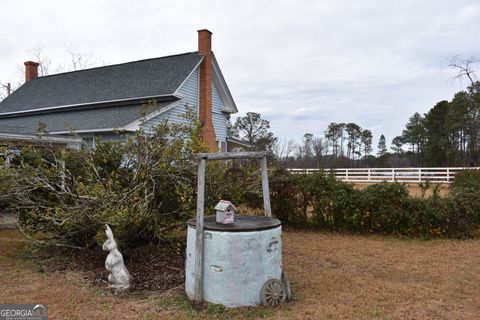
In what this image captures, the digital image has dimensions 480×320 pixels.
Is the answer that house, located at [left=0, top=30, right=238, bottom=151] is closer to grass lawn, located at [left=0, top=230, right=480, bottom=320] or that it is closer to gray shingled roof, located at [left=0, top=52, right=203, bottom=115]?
gray shingled roof, located at [left=0, top=52, right=203, bottom=115]

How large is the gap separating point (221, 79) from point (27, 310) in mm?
15935

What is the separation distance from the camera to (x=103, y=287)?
17.2 feet

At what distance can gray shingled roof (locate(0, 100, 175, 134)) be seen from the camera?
553 inches

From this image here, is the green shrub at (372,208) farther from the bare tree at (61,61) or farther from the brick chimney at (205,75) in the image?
the bare tree at (61,61)

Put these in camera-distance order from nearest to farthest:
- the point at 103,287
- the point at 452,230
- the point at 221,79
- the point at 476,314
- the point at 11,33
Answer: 1. the point at 476,314
2. the point at 103,287
3. the point at 452,230
4. the point at 221,79
5. the point at 11,33

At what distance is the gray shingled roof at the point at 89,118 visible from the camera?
14.0 metres

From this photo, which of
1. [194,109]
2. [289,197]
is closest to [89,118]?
[194,109]

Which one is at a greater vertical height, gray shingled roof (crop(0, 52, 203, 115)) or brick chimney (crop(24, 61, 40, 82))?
brick chimney (crop(24, 61, 40, 82))

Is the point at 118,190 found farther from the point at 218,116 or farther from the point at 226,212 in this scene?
the point at 218,116

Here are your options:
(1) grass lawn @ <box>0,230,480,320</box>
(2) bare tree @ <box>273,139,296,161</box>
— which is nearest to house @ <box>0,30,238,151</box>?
(1) grass lawn @ <box>0,230,480,320</box>

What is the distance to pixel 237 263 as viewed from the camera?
435 cm

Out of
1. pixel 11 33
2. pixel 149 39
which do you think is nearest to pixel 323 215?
pixel 149 39

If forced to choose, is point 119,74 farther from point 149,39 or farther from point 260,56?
point 260,56

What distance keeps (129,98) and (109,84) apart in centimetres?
320
